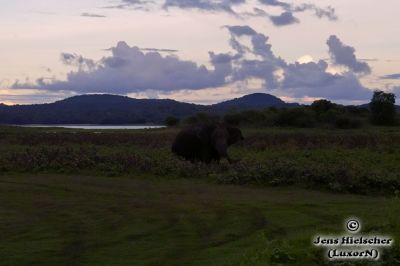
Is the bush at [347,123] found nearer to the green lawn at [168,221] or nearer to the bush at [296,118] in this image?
the bush at [296,118]

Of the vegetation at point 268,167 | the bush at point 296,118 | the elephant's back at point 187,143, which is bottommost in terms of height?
the vegetation at point 268,167

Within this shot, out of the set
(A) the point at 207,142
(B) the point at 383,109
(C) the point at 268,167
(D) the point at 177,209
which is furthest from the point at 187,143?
(B) the point at 383,109

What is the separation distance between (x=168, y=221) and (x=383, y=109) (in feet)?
184

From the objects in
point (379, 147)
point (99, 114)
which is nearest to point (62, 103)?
point (99, 114)

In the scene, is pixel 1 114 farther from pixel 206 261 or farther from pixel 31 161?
pixel 206 261

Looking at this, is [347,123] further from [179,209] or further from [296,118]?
[179,209]

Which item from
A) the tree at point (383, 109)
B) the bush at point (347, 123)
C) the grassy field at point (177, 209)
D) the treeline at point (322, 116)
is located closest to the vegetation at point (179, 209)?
the grassy field at point (177, 209)

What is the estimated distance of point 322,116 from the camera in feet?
208

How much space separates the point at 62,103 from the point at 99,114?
1308 inches

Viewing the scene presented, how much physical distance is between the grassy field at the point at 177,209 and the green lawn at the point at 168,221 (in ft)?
0.07

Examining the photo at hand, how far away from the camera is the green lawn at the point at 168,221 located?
1033 cm

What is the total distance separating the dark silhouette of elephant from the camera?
24297 mm

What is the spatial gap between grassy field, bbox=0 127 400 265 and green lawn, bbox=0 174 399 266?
0.02 m

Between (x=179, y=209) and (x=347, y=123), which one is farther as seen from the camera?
(x=347, y=123)
